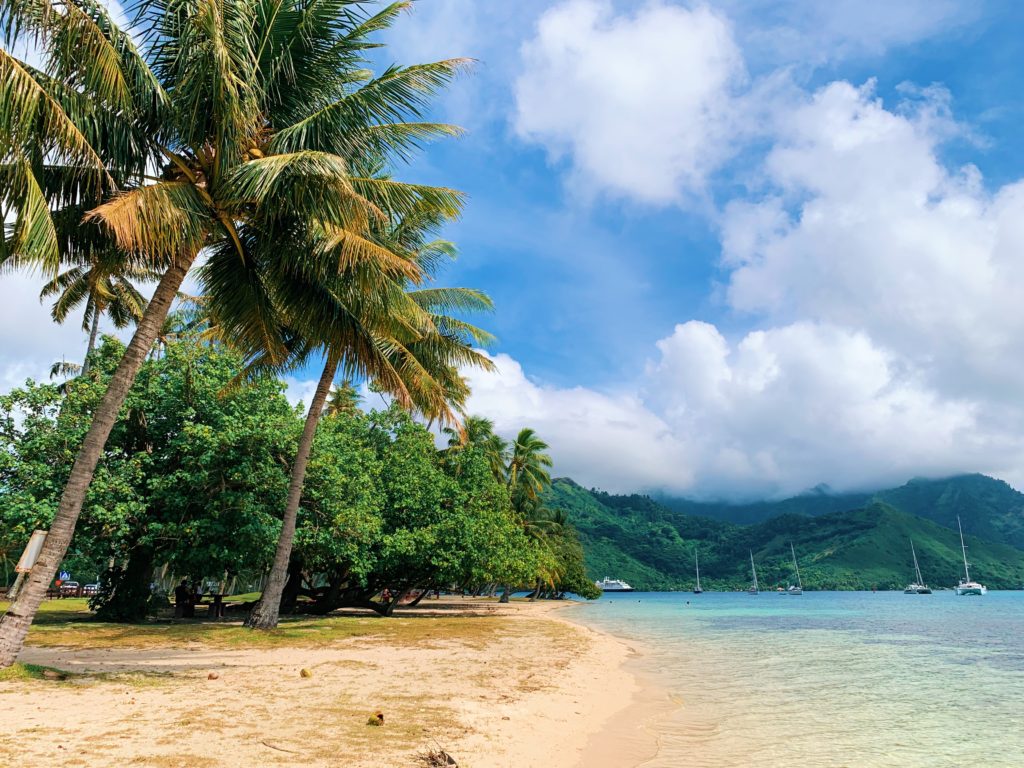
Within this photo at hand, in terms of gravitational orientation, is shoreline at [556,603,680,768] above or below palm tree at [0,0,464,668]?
below

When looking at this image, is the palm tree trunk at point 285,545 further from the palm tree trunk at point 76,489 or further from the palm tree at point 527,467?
the palm tree at point 527,467

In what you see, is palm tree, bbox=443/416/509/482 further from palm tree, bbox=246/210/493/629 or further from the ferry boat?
the ferry boat

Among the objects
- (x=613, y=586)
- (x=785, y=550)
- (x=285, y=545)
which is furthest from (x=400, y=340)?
(x=785, y=550)

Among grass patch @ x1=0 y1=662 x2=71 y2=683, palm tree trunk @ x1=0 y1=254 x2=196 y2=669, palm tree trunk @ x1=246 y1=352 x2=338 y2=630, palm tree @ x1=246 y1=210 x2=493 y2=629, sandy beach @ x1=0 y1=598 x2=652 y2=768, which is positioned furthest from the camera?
palm tree trunk @ x1=246 y1=352 x2=338 y2=630

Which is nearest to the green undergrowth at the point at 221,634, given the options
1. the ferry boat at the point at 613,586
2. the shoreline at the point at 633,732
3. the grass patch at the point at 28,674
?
the grass patch at the point at 28,674

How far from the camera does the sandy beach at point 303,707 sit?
17.1 feet

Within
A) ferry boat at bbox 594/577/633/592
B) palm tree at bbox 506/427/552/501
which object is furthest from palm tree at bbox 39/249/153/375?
ferry boat at bbox 594/577/633/592

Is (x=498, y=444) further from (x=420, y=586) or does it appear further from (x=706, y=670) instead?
(x=706, y=670)

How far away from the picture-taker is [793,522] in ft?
526

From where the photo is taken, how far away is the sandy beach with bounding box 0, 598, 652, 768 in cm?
520

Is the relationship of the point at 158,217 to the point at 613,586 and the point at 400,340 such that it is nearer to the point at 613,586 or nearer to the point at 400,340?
the point at 400,340

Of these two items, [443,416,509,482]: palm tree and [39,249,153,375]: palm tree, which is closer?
[39,249,153,375]: palm tree

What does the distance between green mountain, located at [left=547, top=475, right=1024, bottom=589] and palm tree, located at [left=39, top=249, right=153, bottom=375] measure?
119m

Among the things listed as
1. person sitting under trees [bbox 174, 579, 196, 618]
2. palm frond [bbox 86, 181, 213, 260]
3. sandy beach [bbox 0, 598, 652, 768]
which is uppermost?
palm frond [bbox 86, 181, 213, 260]
